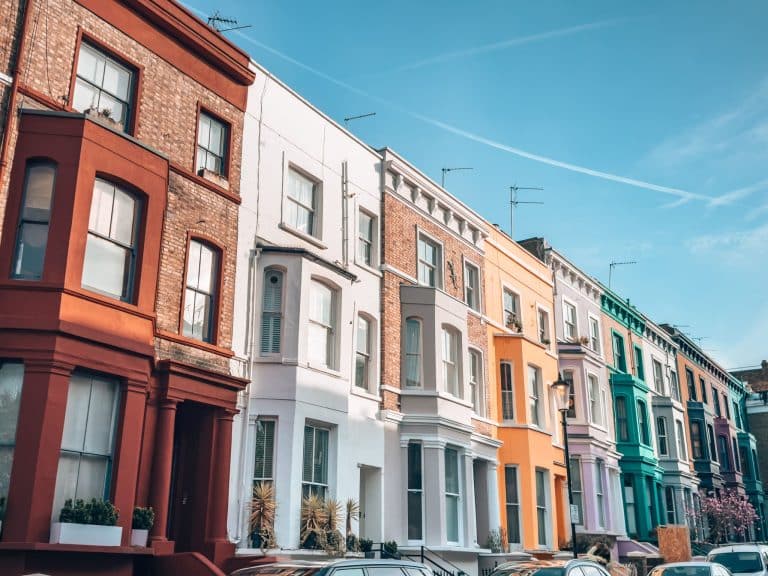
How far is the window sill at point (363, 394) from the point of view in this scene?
21.1 metres

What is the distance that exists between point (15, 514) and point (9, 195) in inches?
212

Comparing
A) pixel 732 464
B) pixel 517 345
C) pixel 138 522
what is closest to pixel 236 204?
pixel 138 522

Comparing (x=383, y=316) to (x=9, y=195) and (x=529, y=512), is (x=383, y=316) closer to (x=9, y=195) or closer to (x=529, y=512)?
(x=529, y=512)

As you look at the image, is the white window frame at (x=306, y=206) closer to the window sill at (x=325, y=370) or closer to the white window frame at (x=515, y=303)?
the window sill at (x=325, y=370)

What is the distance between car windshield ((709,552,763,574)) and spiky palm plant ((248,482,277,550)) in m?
12.1

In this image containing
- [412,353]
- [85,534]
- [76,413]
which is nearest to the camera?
[85,534]

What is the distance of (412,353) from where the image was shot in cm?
2369

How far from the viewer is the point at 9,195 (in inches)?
553

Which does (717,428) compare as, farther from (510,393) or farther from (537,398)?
(510,393)

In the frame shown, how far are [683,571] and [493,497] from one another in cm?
854

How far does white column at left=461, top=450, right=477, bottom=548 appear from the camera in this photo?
23006mm

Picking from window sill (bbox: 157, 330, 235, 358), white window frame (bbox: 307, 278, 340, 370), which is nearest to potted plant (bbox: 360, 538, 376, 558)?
white window frame (bbox: 307, 278, 340, 370)

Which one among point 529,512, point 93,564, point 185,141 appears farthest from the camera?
point 529,512

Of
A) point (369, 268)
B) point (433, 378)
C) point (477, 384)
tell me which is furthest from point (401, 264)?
point (477, 384)
